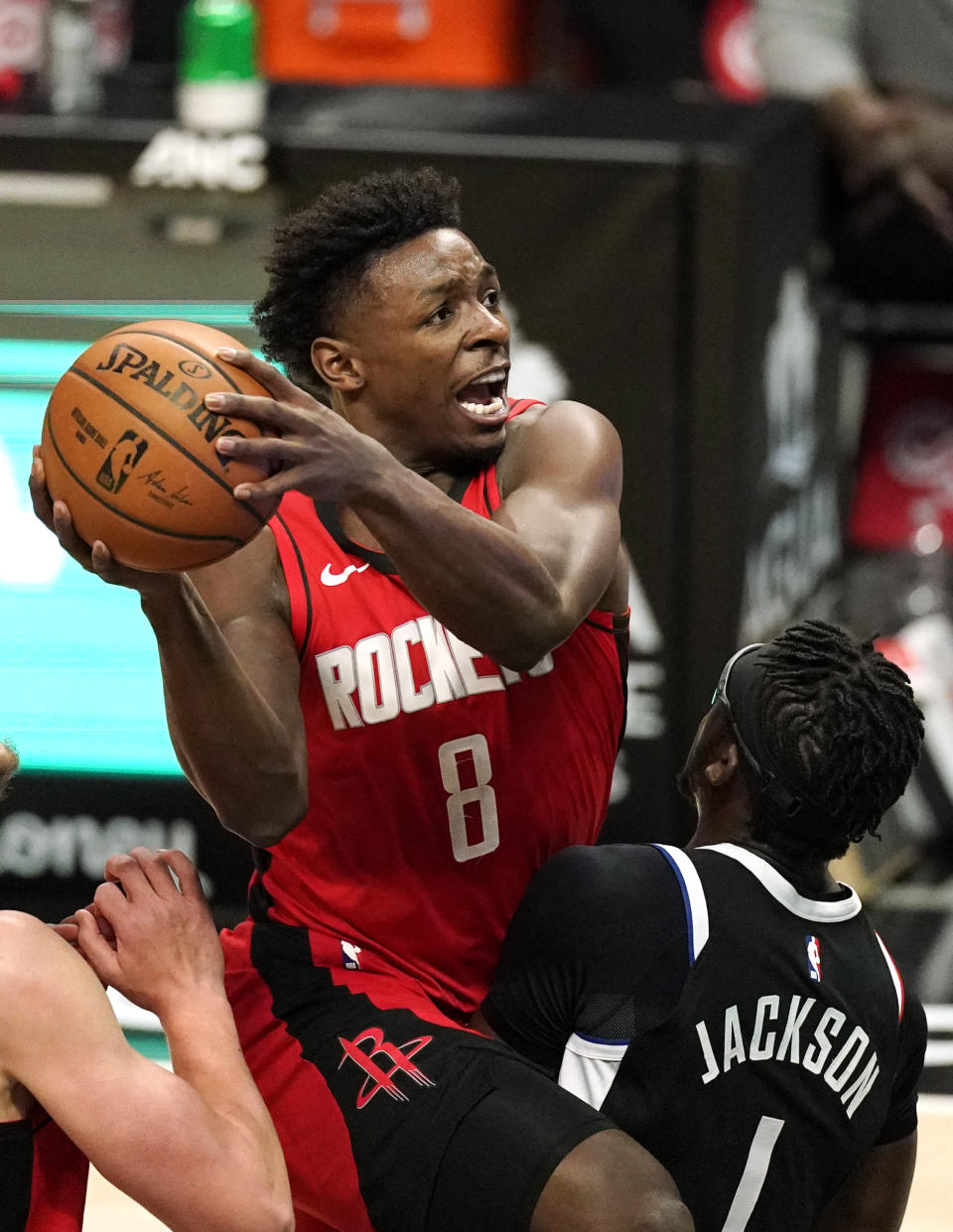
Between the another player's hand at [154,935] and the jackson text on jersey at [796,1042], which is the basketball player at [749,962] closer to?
the jackson text on jersey at [796,1042]

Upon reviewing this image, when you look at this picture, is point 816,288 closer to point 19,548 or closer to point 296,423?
point 19,548

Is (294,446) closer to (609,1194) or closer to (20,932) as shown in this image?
(20,932)

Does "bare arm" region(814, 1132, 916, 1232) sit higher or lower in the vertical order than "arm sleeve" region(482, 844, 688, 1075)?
lower

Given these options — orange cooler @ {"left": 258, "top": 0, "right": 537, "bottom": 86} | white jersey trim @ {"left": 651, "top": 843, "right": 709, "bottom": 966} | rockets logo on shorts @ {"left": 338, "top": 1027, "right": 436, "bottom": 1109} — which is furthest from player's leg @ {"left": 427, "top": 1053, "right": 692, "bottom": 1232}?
orange cooler @ {"left": 258, "top": 0, "right": 537, "bottom": 86}

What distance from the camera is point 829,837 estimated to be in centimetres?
261

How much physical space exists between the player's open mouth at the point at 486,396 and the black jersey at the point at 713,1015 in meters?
0.68

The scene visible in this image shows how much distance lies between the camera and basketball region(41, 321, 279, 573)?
2.38 m

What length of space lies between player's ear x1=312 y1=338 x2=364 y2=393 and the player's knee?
44.0 inches

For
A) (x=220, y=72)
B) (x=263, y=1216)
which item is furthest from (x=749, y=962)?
(x=220, y=72)

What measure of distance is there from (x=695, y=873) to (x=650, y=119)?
10.9 feet

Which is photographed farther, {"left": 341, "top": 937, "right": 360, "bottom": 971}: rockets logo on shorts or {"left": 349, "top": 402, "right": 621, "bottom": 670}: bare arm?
{"left": 341, "top": 937, "right": 360, "bottom": 971}: rockets logo on shorts

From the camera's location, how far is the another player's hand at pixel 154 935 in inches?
96.6

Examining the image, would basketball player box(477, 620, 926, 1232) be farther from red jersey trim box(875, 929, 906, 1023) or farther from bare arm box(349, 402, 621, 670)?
bare arm box(349, 402, 621, 670)

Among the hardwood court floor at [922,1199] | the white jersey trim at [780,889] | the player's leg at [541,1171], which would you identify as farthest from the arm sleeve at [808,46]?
the player's leg at [541,1171]
